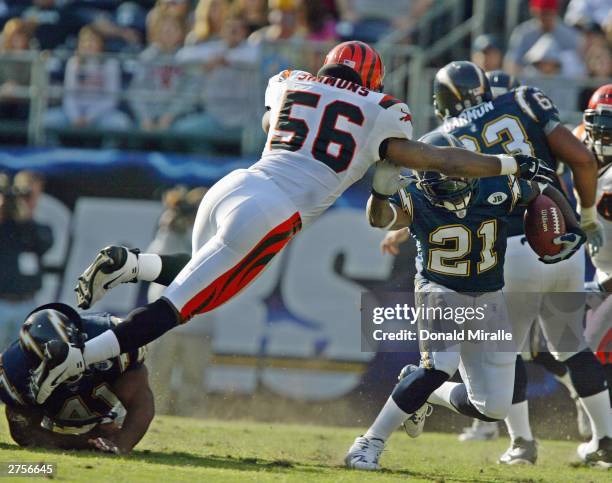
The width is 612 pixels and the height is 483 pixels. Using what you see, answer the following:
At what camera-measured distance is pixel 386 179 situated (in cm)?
600

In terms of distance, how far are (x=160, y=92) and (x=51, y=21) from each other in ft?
8.40

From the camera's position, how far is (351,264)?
9836 millimetres

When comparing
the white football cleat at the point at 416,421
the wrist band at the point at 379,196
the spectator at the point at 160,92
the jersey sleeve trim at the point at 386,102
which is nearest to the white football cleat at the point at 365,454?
the white football cleat at the point at 416,421

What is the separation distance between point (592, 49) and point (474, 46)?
3.49 feet

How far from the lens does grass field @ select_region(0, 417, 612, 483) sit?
536cm

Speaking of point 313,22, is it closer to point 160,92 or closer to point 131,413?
point 160,92

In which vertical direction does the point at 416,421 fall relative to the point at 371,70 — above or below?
below

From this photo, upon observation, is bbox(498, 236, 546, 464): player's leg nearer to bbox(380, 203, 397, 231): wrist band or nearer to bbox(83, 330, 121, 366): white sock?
bbox(380, 203, 397, 231): wrist band

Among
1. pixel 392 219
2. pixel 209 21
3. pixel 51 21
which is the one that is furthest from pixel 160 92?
pixel 392 219

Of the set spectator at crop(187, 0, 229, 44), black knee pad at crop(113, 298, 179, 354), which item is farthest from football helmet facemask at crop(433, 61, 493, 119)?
spectator at crop(187, 0, 229, 44)

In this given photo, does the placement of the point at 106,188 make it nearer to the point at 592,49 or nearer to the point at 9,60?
the point at 9,60

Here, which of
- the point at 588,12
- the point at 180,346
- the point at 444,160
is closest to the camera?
the point at 444,160

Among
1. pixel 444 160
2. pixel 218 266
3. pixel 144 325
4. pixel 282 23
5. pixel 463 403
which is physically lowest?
pixel 463 403

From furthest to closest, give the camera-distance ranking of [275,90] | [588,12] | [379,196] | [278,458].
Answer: [588,12] < [278,458] < [275,90] < [379,196]
